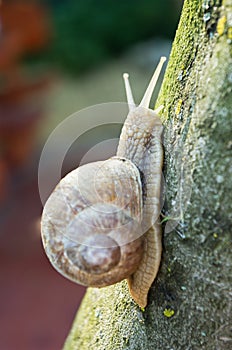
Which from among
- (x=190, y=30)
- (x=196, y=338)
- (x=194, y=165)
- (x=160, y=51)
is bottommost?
(x=160, y=51)

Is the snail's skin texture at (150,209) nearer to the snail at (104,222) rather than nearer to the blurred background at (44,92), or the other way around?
the snail at (104,222)

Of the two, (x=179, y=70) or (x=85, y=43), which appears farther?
(x=85, y=43)

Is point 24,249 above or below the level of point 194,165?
below

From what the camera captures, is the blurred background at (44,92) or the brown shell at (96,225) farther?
the blurred background at (44,92)

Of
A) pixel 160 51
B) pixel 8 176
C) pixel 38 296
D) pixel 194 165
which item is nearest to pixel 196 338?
pixel 194 165

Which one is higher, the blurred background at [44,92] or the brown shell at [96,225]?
the brown shell at [96,225]

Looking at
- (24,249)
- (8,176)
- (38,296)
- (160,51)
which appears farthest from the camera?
(160,51)

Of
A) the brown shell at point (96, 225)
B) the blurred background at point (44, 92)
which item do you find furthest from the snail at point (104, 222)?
the blurred background at point (44, 92)

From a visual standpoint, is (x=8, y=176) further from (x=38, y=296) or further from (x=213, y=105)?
(x=213, y=105)

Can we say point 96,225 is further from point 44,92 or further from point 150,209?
point 44,92
